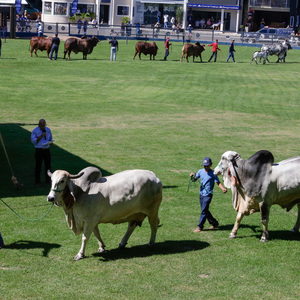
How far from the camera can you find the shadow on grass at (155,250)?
38.3ft

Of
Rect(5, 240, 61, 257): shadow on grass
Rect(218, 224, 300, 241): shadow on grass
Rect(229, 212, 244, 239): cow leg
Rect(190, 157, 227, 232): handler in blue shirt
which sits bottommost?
Rect(5, 240, 61, 257): shadow on grass

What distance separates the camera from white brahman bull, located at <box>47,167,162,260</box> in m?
11.2

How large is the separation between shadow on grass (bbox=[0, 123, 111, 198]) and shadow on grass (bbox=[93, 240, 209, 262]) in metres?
4.97

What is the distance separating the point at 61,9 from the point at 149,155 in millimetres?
60956

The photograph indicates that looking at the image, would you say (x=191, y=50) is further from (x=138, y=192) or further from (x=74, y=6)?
(x=138, y=192)

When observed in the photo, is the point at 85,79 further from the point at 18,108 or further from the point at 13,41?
the point at 13,41

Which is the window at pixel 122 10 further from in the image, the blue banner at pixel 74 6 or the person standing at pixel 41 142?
the person standing at pixel 41 142

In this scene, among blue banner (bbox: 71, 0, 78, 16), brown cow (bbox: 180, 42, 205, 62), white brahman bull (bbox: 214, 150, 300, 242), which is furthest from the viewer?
blue banner (bbox: 71, 0, 78, 16)

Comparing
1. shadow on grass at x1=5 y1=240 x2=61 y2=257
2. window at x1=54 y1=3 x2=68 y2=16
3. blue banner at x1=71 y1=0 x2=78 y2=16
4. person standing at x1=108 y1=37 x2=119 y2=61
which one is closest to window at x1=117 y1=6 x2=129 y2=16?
window at x1=54 y1=3 x2=68 y2=16

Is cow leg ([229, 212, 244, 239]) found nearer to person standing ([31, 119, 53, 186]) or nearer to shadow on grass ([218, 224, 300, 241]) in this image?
shadow on grass ([218, 224, 300, 241])

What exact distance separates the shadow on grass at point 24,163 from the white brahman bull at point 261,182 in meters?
5.81

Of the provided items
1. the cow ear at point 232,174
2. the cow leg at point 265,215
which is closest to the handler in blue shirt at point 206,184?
the cow ear at point 232,174

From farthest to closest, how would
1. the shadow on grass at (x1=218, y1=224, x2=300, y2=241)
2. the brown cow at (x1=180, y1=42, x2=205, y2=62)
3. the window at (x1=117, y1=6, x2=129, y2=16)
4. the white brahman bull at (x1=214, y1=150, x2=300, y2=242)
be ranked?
the window at (x1=117, y1=6, x2=129, y2=16) < the brown cow at (x1=180, y1=42, x2=205, y2=62) < the shadow on grass at (x1=218, y1=224, x2=300, y2=241) < the white brahman bull at (x1=214, y1=150, x2=300, y2=242)

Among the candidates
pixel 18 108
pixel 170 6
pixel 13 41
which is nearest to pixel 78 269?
pixel 18 108
